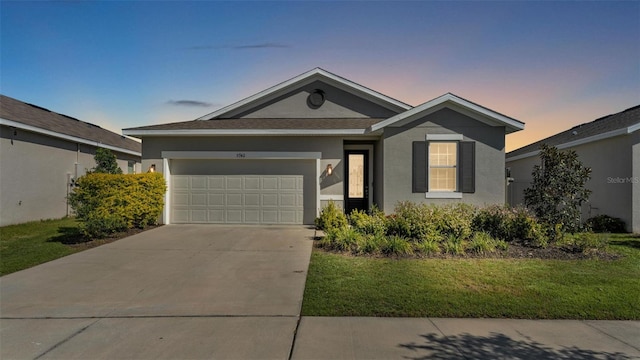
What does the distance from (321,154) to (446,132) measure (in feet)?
13.8

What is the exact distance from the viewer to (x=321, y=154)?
11.6 m

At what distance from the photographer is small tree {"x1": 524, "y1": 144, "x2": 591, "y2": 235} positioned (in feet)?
26.0

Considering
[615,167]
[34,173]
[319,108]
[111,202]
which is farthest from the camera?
[319,108]

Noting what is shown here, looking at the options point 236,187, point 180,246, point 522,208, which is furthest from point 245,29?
point 522,208

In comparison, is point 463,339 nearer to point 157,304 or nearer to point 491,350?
point 491,350

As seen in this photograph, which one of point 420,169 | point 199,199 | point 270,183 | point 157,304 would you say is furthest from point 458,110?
point 157,304

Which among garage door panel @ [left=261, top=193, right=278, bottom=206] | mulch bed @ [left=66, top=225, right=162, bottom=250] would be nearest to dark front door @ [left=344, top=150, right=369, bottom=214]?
garage door panel @ [left=261, top=193, right=278, bottom=206]

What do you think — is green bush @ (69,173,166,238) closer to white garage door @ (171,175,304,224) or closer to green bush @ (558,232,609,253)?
white garage door @ (171,175,304,224)

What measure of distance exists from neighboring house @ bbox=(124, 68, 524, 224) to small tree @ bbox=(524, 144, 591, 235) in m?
2.62

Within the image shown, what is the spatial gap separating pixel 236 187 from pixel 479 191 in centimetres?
822

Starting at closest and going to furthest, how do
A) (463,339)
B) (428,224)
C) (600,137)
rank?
1. (463,339)
2. (428,224)
3. (600,137)

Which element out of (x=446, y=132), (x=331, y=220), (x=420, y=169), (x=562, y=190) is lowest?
(x=331, y=220)

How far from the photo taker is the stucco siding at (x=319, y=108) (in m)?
13.6

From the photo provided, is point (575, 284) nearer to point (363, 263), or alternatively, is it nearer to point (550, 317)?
point (550, 317)
